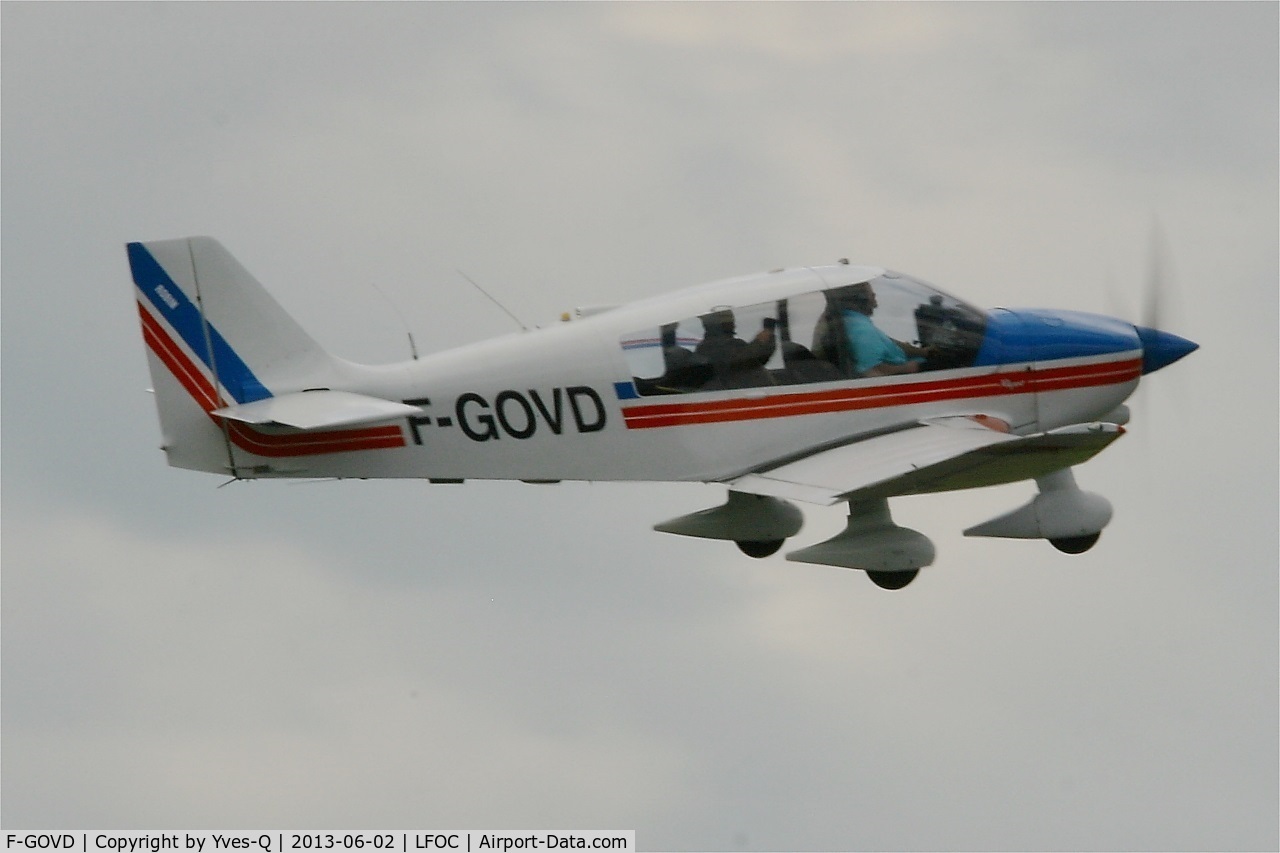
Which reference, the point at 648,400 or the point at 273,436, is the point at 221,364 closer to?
the point at 273,436

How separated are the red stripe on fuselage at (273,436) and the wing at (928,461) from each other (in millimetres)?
2716

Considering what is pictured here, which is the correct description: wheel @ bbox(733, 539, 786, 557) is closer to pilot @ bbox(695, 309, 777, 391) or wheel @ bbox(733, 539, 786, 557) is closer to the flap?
pilot @ bbox(695, 309, 777, 391)

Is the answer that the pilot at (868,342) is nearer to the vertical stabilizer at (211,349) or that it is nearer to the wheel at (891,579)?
the wheel at (891,579)

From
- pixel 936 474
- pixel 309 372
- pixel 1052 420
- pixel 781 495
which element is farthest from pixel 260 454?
A: pixel 1052 420

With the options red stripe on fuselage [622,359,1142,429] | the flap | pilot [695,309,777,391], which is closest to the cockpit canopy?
pilot [695,309,777,391]

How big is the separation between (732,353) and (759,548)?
7.79 feet

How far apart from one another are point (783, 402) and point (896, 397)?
916 millimetres

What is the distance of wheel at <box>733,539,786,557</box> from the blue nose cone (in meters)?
3.31

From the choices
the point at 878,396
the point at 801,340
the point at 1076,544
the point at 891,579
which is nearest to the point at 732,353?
the point at 801,340

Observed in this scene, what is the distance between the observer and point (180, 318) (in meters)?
16.0

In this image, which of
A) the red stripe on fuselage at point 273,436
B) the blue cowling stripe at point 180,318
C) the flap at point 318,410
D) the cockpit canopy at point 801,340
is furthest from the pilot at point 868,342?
A: the blue cowling stripe at point 180,318

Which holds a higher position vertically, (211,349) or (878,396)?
(211,349)

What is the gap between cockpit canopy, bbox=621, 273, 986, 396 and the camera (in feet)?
52.9

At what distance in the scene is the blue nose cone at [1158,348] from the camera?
57.7 ft
